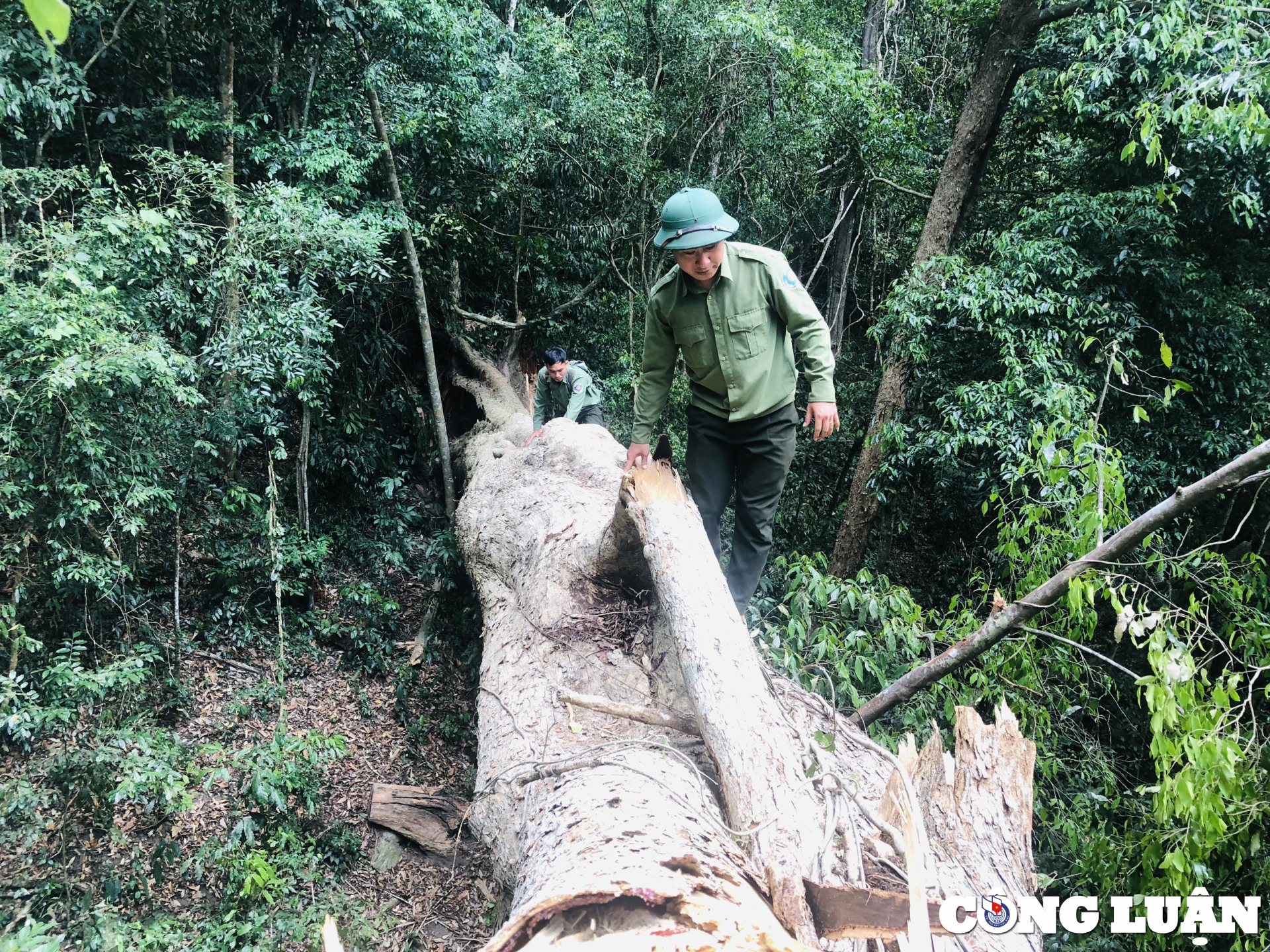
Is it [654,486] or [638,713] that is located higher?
[654,486]

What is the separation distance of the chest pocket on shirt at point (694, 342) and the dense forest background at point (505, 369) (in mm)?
1501

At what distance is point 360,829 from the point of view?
454cm

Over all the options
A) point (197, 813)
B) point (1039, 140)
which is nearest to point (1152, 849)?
point (197, 813)

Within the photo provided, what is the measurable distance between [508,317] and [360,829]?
18.1 feet

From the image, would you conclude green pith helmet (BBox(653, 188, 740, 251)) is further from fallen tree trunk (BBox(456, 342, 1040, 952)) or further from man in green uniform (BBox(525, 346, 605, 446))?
man in green uniform (BBox(525, 346, 605, 446))

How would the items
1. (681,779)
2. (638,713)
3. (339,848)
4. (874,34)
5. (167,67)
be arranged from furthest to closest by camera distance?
1. (874,34)
2. (167,67)
3. (339,848)
4. (638,713)
5. (681,779)

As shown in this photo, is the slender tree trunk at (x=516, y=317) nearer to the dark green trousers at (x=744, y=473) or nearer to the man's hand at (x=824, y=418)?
the dark green trousers at (x=744, y=473)

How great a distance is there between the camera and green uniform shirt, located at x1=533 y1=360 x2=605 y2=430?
6070 millimetres

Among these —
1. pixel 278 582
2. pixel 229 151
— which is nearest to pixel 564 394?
pixel 278 582

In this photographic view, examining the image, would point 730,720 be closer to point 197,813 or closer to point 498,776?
point 498,776

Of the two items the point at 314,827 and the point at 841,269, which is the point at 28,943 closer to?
the point at 314,827

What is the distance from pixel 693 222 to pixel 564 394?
3530 mm

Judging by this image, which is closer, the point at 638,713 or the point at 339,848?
the point at 638,713

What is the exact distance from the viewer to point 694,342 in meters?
3.28
